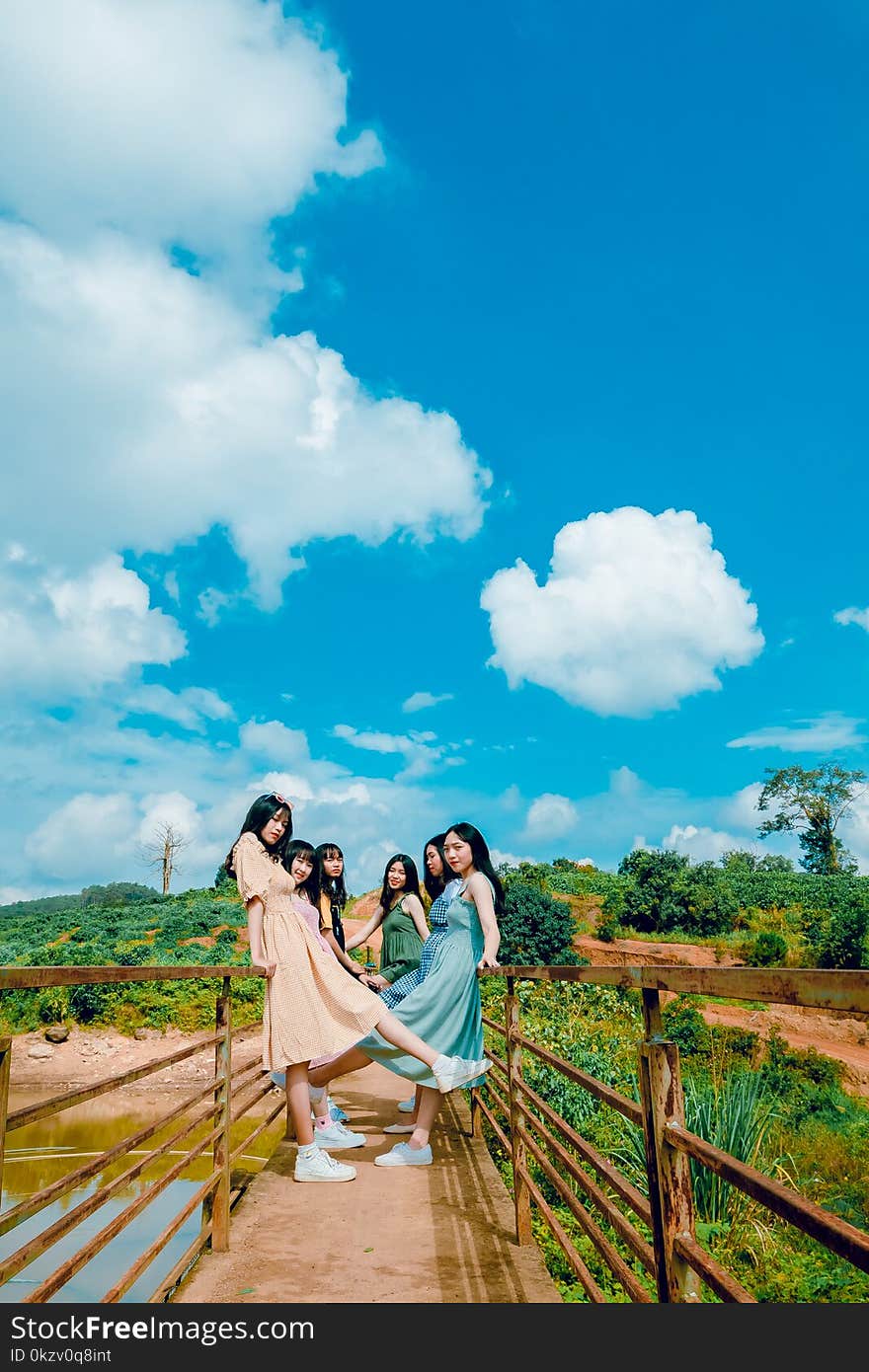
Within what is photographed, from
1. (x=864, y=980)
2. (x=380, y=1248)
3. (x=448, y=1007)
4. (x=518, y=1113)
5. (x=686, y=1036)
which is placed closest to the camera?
(x=864, y=980)

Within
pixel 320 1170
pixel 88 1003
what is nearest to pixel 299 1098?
pixel 320 1170

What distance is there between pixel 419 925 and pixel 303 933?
1.77 m

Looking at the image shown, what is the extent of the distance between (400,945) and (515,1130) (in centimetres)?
222

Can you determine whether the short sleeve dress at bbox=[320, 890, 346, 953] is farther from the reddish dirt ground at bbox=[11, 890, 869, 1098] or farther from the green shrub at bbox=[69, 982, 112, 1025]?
the green shrub at bbox=[69, 982, 112, 1025]

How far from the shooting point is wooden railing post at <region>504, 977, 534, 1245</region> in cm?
335

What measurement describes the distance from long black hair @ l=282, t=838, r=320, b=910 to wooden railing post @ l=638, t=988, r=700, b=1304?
3.07m

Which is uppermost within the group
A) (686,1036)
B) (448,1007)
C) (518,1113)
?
(448,1007)

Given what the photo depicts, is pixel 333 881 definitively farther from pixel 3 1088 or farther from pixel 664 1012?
pixel 664 1012

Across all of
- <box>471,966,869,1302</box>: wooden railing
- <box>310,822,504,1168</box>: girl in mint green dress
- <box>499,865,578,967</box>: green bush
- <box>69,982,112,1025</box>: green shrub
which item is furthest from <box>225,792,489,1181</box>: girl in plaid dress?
<box>499,865,578,967</box>: green bush

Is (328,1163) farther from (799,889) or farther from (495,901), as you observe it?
(799,889)

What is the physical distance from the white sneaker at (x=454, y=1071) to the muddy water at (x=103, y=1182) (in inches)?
36.3
